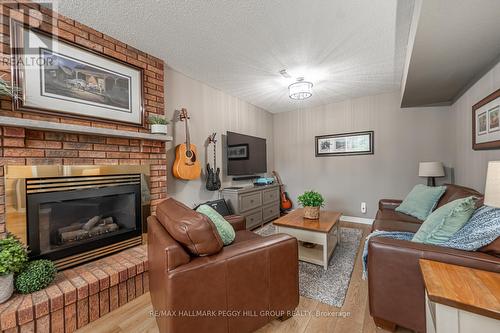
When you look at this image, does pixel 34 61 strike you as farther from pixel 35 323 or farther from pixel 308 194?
pixel 308 194

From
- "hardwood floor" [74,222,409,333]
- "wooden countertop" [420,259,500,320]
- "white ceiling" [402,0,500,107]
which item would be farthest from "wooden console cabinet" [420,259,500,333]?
"white ceiling" [402,0,500,107]

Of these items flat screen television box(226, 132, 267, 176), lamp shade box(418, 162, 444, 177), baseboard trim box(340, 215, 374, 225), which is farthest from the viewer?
baseboard trim box(340, 215, 374, 225)

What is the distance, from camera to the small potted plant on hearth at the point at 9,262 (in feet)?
4.25

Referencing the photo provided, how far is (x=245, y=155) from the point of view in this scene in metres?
3.92

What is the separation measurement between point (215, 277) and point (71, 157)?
65.8 inches

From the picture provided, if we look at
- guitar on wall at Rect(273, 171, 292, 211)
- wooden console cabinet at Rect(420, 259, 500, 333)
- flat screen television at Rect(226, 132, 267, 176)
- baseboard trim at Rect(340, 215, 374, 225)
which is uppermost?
flat screen television at Rect(226, 132, 267, 176)

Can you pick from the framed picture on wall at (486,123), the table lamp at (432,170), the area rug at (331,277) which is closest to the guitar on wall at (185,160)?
the area rug at (331,277)

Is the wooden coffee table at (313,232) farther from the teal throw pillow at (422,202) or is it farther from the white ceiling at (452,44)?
the white ceiling at (452,44)

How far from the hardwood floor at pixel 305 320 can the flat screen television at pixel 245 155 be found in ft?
7.47

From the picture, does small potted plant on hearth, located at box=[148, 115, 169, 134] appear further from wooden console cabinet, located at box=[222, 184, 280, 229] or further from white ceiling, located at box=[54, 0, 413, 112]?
wooden console cabinet, located at box=[222, 184, 280, 229]

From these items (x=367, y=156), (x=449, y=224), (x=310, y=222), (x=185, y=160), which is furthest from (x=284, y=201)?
(x=449, y=224)

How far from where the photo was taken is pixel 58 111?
69.0 inches

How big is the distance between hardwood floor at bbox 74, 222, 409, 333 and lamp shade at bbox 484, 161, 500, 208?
102cm

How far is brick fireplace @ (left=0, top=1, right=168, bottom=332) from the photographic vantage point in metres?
1.39
